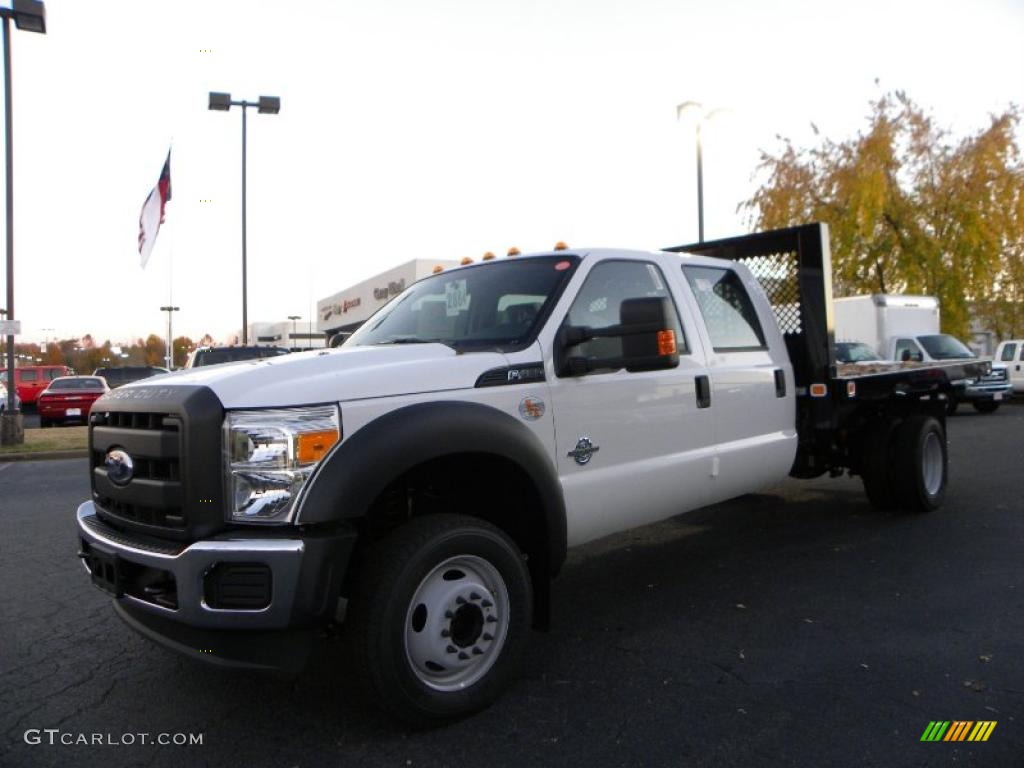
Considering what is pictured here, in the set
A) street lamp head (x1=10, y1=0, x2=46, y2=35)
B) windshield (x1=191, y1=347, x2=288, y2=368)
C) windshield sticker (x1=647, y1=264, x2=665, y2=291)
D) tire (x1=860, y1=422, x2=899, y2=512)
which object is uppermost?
street lamp head (x1=10, y1=0, x2=46, y2=35)

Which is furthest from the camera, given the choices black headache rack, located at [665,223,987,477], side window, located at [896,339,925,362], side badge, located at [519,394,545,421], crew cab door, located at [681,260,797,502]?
side window, located at [896,339,925,362]

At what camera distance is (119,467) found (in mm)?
3045

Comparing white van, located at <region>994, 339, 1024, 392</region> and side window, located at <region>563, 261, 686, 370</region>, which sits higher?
side window, located at <region>563, 261, 686, 370</region>

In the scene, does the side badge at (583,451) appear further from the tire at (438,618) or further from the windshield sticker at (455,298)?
the windshield sticker at (455,298)

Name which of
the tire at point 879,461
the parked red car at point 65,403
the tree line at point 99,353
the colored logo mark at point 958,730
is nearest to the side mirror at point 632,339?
the colored logo mark at point 958,730

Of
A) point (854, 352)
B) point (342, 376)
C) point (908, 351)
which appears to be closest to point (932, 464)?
point (342, 376)

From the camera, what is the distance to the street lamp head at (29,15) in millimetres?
13665

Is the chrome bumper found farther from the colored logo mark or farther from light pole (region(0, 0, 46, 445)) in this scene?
light pole (region(0, 0, 46, 445))

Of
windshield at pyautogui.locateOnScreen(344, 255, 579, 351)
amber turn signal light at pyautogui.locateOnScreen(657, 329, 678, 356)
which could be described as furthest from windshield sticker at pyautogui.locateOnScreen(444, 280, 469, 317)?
amber turn signal light at pyautogui.locateOnScreen(657, 329, 678, 356)

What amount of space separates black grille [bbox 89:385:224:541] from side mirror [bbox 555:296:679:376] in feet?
5.06

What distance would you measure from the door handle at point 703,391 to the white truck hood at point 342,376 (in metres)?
1.41

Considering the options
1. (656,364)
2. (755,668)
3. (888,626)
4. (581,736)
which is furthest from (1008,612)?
(581,736)

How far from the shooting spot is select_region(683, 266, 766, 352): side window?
4.68 meters

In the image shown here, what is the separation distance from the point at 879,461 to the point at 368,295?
4040 cm
